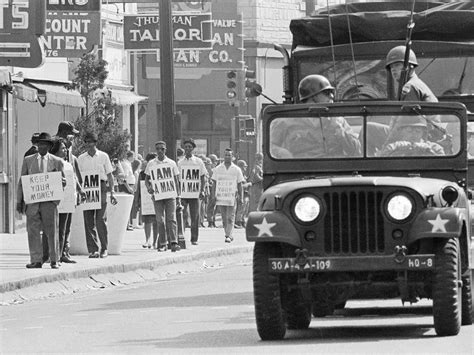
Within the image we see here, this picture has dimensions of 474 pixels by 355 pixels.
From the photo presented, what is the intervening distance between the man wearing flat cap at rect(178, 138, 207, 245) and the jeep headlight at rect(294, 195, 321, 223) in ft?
59.4

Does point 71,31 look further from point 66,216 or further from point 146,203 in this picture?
point 66,216

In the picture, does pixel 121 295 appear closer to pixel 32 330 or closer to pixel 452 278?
pixel 32 330

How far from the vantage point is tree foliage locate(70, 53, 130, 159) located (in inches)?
1163

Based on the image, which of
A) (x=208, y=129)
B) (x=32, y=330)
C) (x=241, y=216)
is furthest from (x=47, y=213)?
(x=208, y=129)

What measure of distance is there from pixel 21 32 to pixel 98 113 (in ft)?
21.3

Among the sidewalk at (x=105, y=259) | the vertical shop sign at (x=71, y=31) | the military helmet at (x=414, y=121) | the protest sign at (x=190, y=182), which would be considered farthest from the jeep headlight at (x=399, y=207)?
the vertical shop sign at (x=71, y=31)

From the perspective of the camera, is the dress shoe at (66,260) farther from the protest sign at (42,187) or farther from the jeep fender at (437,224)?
the jeep fender at (437,224)

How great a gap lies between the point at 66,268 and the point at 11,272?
1.25 meters

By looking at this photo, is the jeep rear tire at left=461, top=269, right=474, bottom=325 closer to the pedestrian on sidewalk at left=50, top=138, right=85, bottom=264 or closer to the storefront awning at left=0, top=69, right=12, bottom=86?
the pedestrian on sidewalk at left=50, top=138, right=85, bottom=264

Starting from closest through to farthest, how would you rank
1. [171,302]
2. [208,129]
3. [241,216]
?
[171,302] < [241,216] < [208,129]

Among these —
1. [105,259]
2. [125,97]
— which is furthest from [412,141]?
[125,97]

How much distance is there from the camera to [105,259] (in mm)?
25281

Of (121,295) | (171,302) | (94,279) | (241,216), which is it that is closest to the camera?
(171,302)

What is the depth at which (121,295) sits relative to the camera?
67.2ft
